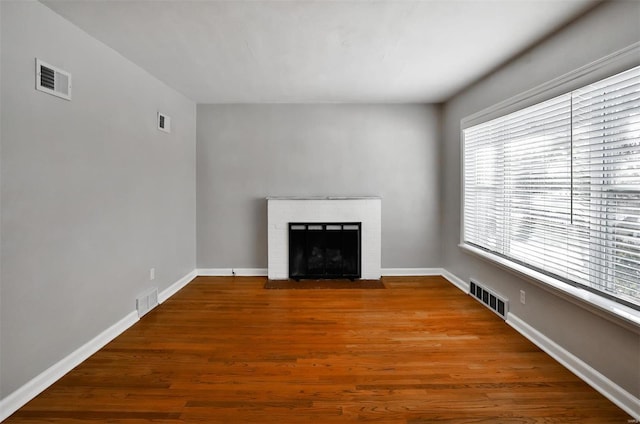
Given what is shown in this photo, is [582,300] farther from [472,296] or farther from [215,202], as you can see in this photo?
[215,202]

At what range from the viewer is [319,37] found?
2.66 m

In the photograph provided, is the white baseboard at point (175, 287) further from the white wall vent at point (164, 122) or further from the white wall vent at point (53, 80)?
the white wall vent at point (53, 80)

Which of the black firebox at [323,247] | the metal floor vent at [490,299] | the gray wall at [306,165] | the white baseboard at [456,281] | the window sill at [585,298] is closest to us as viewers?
the window sill at [585,298]

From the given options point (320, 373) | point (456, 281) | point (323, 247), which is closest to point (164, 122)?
point (323, 247)

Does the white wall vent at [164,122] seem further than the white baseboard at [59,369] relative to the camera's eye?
Yes

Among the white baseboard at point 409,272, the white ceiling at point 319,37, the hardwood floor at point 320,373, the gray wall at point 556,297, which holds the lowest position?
the hardwood floor at point 320,373

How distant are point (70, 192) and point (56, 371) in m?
1.23

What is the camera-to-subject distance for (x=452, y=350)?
2705 mm

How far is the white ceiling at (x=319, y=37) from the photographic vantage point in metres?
2.22

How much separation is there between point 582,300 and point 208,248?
435cm

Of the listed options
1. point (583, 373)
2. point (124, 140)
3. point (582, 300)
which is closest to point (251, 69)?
point (124, 140)

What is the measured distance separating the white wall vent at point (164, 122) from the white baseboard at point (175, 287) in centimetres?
188

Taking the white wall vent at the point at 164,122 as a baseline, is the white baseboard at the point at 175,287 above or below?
below

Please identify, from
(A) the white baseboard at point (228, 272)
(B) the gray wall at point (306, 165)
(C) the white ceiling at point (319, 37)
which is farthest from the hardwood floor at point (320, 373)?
(C) the white ceiling at point (319, 37)
